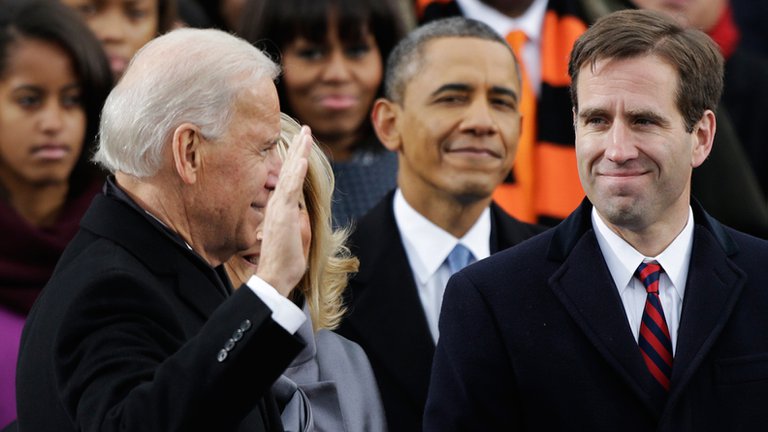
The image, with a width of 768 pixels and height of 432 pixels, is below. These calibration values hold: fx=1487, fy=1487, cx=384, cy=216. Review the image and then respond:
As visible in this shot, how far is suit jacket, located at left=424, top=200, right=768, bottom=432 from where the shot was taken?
3.30m

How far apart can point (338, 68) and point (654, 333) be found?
2.50m

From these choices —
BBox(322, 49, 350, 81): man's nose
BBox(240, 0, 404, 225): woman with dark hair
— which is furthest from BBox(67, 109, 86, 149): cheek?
BBox(322, 49, 350, 81): man's nose

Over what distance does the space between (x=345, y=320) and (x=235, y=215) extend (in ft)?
3.69

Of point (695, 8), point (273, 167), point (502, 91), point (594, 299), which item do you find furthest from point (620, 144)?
point (695, 8)

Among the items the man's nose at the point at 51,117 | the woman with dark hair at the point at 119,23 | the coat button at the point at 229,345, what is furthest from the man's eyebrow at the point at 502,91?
the coat button at the point at 229,345

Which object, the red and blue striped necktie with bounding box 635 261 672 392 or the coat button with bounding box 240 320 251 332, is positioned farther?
the red and blue striped necktie with bounding box 635 261 672 392

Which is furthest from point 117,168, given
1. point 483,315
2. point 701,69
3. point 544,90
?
point 544,90

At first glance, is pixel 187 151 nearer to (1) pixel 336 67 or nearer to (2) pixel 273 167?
(2) pixel 273 167

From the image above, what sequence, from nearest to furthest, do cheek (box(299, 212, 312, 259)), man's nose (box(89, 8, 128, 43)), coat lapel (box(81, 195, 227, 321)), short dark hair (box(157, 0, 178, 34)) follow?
1. coat lapel (box(81, 195, 227, 321))
2. cheek (box(299, 212, 312, 259))
3. man's nose (box(89, 8, 128, 43))
4. short dark hair (box(157, 0, 178, 34))

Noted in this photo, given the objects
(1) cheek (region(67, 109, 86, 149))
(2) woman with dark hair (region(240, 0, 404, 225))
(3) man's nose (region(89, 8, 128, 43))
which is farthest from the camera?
(3) man's nose (region(89, 8, 128, 43))

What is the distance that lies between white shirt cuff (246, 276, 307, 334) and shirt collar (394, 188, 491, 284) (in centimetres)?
160

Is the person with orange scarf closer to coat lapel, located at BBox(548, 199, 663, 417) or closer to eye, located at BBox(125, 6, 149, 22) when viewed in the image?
eye, located at BBox(125, 6, 149, 22)

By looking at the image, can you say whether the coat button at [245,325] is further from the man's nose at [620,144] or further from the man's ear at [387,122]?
the man's ear at [387,122]

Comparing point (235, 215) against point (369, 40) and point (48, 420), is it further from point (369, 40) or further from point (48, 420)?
point (369, 40)
